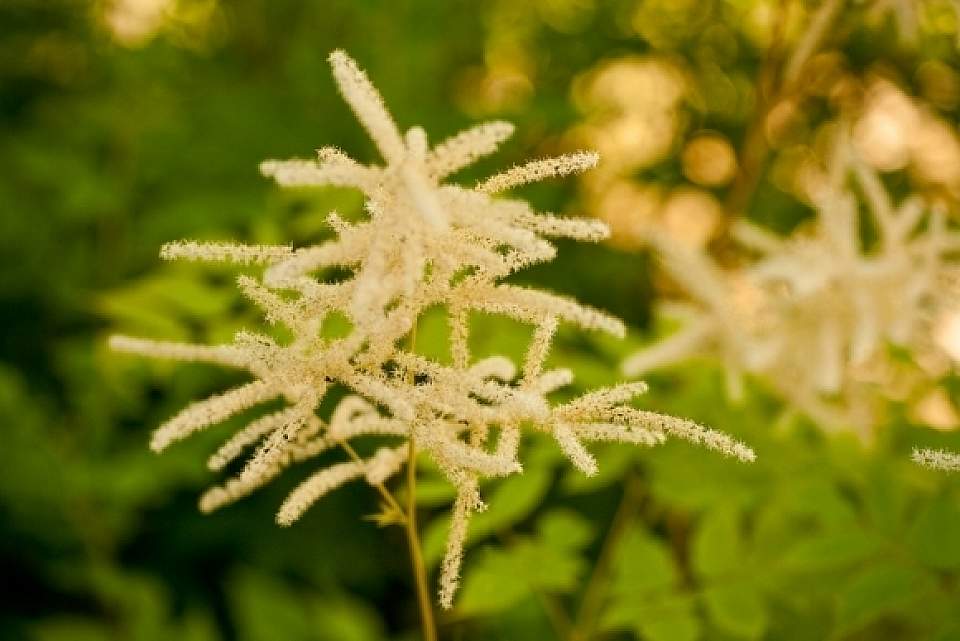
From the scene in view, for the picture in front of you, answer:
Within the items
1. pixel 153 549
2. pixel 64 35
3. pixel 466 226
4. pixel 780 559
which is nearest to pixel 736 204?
pixel 780 559

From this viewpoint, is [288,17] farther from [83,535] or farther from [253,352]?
[253,352]

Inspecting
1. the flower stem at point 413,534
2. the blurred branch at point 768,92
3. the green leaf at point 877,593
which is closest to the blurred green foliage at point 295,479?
the green leaf at point 877,593

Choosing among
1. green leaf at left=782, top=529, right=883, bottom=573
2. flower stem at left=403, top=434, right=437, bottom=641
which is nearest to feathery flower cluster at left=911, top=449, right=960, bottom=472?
flower stem at left=403, top=434, right=437, bottom=641

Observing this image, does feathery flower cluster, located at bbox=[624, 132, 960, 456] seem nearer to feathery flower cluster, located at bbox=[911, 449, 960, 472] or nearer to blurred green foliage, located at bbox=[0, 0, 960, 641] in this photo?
blurred green foliage, located at bbox=[0, 0, 960, 641]

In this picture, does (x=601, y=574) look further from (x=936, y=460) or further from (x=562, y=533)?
(x=936, y=460)

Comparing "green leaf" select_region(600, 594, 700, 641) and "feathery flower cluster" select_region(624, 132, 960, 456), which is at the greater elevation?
"feathery flower cluster" select_region(624, 132, 960, 456)

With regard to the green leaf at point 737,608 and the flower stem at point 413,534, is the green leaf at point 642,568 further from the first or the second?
the flower stem at point 413,534

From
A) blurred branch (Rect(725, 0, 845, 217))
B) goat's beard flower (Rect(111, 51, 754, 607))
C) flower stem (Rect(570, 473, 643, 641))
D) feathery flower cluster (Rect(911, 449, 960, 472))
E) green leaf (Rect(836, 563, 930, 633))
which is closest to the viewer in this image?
goat's beard flower (Rect(111, 51, 754, 607))
